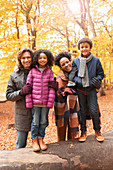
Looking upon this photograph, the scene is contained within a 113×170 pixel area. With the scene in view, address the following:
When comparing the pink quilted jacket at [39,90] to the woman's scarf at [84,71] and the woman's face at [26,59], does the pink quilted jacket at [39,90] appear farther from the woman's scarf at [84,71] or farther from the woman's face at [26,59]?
the woman's scarf at [84,71]

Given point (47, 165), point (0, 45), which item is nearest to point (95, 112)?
point (47, 165)

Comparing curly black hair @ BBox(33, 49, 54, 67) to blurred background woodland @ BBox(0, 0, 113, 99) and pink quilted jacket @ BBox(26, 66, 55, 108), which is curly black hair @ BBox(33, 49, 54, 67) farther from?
blurred background woodland @ BBox(0, 0, 113, 99)

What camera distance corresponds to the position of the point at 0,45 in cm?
862

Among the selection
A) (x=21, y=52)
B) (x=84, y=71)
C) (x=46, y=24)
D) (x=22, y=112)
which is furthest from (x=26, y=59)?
(x=46, y=24)

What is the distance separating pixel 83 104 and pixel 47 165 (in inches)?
51.8

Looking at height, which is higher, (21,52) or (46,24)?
(46,24)

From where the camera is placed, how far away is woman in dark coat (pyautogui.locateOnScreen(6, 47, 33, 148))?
2.99 metres

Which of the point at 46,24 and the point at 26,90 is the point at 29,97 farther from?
the point at 46,24

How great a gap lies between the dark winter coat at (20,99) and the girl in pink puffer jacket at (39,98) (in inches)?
7.9

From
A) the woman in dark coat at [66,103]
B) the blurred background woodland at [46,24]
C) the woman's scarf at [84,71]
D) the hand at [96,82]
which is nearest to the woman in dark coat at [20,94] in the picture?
the woman in dark coat at [66,103]

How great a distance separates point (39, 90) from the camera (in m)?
2.79

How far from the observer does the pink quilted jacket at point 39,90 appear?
2.79 m

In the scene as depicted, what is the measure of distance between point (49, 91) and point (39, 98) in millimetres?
228

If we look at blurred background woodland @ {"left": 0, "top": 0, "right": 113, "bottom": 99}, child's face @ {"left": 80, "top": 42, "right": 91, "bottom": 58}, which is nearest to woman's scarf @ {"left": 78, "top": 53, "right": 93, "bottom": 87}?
child's face @ {"left": 80, "top": 42, "right": 91, "bottom": 58}
